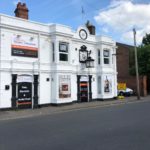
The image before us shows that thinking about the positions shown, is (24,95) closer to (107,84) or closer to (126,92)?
(107,84)

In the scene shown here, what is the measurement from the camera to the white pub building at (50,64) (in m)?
24.2

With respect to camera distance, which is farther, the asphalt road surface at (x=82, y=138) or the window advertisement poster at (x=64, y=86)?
the window advertisement poster at (x=64, y=86)

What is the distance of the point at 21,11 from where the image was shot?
1067 inches

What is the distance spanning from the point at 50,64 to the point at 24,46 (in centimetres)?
325

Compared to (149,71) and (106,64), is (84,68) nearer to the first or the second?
(106,64)

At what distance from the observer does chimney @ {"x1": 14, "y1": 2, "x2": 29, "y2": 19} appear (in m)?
27.0

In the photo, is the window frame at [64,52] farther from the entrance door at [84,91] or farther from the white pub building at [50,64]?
the entrance door at [84,91]

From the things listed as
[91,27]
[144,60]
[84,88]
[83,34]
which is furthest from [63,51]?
[144,60]

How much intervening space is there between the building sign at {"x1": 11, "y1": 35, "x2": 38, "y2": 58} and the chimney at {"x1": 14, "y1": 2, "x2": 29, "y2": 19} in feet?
8.27

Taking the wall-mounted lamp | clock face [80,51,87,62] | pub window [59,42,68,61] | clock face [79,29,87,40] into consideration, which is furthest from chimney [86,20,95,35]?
pub window [59,42,68,61]

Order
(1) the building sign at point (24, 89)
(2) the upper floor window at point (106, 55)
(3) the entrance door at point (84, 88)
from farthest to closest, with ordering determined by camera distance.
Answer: (2) the upper floor window at point (106, 55), (3) the entrance door at point (84, 88), (1) the building sign at point (24, 89)

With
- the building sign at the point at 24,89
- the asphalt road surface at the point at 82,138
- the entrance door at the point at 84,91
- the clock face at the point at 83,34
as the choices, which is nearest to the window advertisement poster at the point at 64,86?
the entrance door at the point at 84,91

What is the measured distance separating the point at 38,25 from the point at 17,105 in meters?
7.38

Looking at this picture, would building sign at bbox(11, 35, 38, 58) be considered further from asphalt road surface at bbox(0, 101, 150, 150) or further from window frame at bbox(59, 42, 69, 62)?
asphalt road surface at bbox(0, 101, 150, 150)
